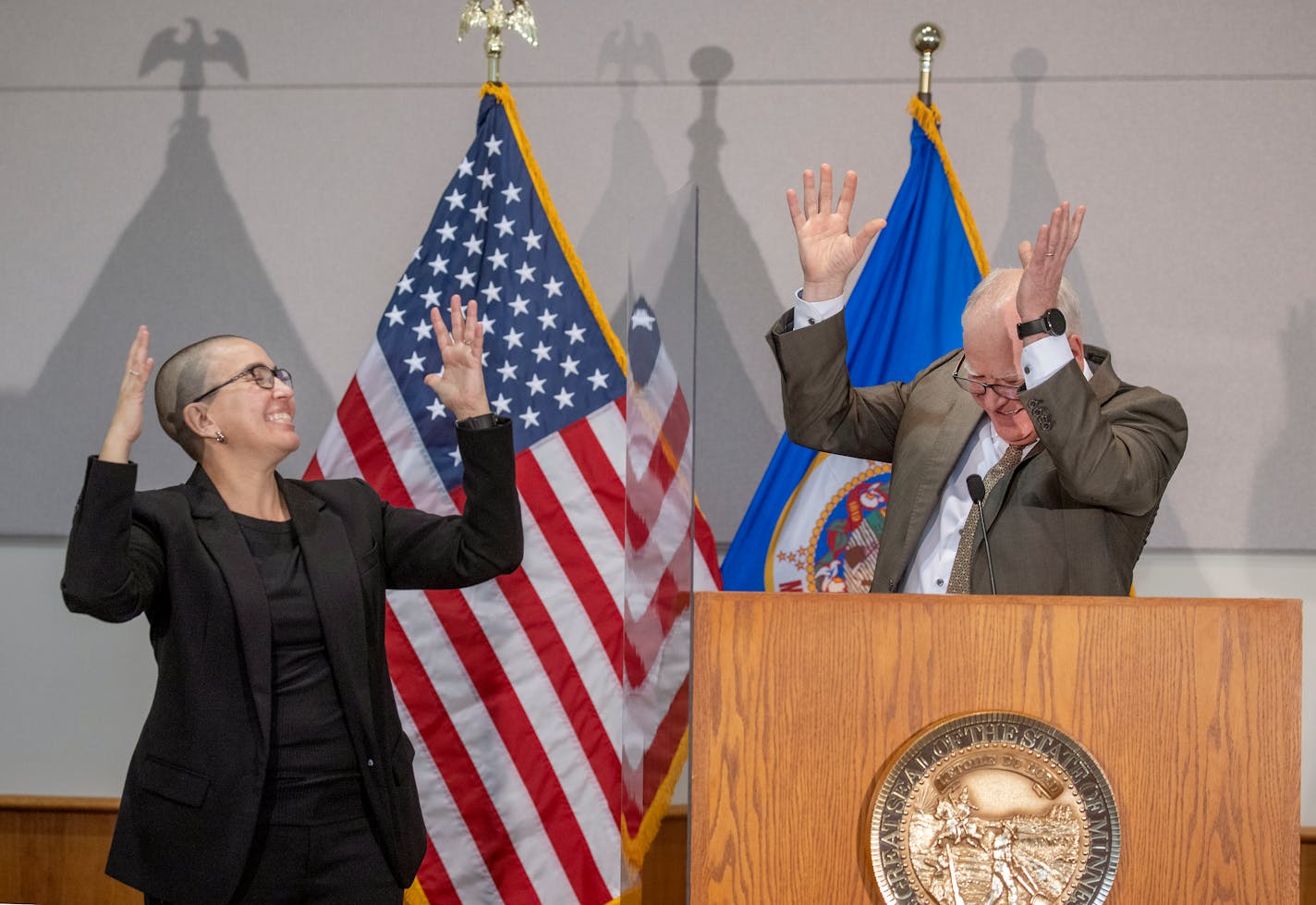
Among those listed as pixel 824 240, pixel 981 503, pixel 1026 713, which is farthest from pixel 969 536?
pixel 1026 713

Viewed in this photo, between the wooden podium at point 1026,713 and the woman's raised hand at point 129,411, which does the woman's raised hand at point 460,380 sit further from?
the wooden podium at point 1026,713

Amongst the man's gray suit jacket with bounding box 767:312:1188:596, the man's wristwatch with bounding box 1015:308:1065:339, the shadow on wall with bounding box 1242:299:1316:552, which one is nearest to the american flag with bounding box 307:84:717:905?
the man's gray suit jacket with bounding box 767:312:1188:596

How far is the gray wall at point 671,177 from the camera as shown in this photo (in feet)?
10.6

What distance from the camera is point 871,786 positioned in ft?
3.91

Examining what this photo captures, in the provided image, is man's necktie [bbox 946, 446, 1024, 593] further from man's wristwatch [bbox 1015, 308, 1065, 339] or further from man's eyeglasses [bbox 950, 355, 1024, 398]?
man's wristwatch [bbox 1015, 308, 1065, 339]

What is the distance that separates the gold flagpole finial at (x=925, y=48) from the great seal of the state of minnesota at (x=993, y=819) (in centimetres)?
215

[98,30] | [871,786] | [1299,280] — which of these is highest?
[98,30]

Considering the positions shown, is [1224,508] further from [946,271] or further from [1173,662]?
[1173,662]

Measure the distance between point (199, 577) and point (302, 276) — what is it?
5.30ft

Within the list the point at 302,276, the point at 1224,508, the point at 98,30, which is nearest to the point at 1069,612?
the point at 1224,508

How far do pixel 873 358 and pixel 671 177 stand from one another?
80 cm

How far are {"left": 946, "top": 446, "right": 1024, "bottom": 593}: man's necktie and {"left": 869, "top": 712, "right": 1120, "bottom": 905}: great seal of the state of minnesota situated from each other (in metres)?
0.61

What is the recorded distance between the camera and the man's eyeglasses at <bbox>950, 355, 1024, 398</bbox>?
5.96 ft

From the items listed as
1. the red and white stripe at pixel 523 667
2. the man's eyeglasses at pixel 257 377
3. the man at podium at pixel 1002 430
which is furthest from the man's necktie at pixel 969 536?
the man's eyeglasses at pixel 257 377
